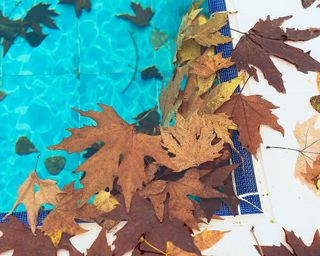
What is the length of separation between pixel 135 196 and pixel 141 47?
60.2 inches

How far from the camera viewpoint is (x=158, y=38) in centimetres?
249

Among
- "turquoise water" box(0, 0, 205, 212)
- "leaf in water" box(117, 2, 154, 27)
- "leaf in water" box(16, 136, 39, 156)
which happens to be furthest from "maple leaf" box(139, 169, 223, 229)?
"leaf in water" box(117, 2, 154, 27)

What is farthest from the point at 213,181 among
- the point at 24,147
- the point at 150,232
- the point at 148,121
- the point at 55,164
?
the point at 24,147

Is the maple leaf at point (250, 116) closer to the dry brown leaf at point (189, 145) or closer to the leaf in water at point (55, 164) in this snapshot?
the dry brown leaf at point (189, 145)

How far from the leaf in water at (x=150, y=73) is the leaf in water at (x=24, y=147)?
33.9 inches

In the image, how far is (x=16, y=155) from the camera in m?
2.20

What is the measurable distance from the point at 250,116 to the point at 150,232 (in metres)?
0.60

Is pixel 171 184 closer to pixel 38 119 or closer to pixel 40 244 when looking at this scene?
pixel 40 244

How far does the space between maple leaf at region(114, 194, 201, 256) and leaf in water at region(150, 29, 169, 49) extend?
1.56 meters

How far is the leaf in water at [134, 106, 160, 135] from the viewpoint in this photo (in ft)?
7.07

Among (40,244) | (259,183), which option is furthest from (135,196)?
(259,183)

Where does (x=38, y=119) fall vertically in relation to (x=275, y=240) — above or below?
above

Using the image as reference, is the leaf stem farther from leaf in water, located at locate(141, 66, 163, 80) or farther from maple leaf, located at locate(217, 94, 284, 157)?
leaf in water, located at locate(141, 66, 163, 80)

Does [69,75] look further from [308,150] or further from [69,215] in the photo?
[308,150]
